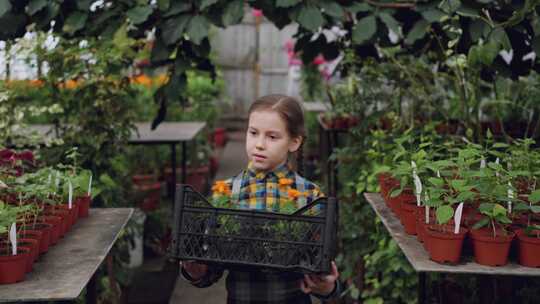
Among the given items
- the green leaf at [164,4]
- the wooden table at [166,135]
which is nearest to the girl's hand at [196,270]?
the green leaf at [164,4]

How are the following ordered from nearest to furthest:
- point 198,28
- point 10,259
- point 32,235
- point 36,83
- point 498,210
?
point 10,259 → point 498,210 → point 32,235 → point 198,28 → point 36,83

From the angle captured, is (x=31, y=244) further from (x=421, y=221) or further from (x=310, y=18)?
(x=310, y=18)

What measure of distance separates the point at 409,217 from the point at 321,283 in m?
0.55

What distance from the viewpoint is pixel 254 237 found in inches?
63.1

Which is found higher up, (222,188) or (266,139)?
(266,139)

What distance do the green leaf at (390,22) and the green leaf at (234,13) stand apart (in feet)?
2.06

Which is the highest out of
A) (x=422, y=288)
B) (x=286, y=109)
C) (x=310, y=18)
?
(x=310, y=18)

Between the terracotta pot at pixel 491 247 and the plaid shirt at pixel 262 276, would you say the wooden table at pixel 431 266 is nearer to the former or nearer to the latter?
the terracotta pot at pixel 491 247

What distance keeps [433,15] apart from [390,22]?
0.19 meters

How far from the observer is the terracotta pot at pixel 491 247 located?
1857mm

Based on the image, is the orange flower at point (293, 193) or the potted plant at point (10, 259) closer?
the potted plant at point (10, 259)

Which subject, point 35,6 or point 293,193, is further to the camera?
point 35,6

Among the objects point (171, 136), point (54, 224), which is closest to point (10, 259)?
point (54, 224)

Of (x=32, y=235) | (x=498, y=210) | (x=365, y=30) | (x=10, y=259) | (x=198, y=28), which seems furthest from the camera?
(x=365, y=30)
